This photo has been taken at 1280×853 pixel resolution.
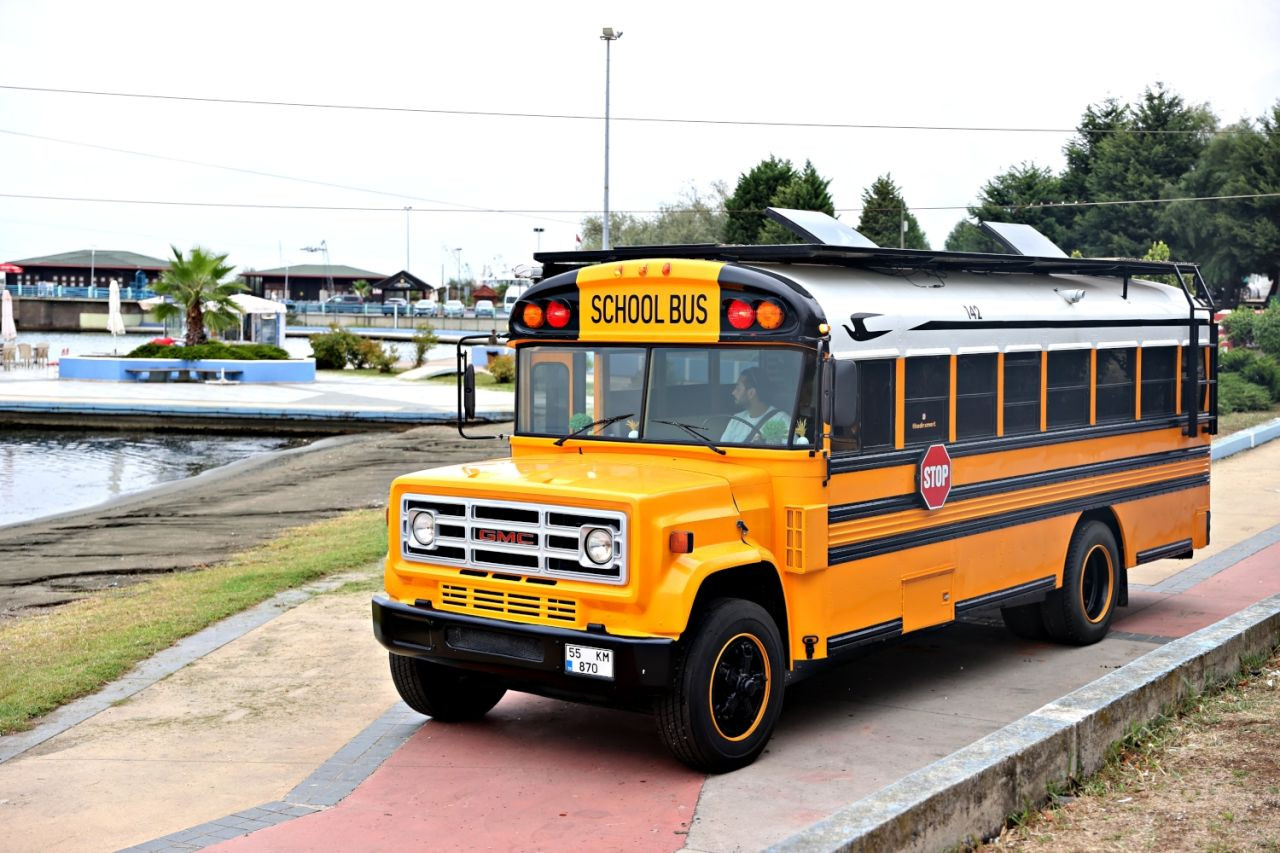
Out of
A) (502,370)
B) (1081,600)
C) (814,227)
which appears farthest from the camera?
(502,370)

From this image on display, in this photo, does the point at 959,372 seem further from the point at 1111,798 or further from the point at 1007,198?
the point at 1007,198

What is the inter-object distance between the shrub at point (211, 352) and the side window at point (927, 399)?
4053 cm

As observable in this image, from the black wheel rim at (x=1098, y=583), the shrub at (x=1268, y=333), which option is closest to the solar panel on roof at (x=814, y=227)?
the black wheel rim at (x=1098, y=583)

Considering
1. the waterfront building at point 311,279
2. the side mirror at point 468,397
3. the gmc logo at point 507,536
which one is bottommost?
the gmc logo at point 507,536

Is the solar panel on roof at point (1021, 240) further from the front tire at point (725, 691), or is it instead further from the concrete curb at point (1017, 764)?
the front tire at point (725, 691)

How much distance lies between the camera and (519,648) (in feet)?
23.4

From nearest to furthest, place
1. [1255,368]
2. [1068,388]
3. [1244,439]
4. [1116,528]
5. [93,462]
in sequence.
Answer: [1068,388], [1116,528], [1244,439], [93,462], [1255,368]

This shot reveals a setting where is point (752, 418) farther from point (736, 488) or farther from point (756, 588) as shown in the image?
point (756, 588)

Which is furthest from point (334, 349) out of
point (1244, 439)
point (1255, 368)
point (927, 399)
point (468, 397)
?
point (927, 399)

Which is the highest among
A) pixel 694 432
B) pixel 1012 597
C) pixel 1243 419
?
pixel 694 432

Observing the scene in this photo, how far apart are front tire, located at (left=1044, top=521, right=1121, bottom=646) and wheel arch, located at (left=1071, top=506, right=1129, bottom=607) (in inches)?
1.6

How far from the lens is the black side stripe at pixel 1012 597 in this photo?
8953 millimetres

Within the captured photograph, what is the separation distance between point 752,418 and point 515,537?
1.48m

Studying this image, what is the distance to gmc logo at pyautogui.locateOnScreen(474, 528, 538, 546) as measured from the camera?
7.12m
